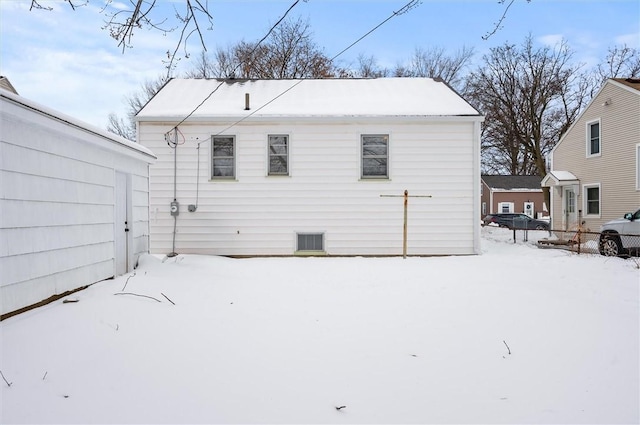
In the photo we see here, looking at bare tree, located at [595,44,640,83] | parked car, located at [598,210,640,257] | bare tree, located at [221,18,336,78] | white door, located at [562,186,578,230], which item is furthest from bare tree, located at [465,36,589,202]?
parked car, located at [598,210,640,257]

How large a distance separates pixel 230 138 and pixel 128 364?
792 centimetres

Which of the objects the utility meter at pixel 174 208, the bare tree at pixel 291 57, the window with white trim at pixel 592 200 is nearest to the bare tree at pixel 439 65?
the bare tree at pixel 291 57

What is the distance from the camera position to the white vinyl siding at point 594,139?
15534mm

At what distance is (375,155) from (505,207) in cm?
3068

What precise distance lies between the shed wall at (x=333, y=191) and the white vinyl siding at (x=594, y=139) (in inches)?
361

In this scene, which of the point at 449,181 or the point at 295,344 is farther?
the point at 449,181

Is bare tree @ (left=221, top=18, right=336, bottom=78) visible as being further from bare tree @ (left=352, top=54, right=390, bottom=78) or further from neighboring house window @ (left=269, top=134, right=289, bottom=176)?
neighboring house window @ (left=269, top=134, right=289, bottom=176)

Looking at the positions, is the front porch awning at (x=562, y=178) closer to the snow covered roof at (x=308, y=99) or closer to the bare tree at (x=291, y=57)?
the snow covered roof at (x=308, y=99)

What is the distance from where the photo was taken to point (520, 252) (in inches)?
433

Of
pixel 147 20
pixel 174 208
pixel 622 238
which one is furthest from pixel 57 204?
pixel 622 238

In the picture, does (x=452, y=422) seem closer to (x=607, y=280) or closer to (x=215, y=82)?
(x=607, y=280)

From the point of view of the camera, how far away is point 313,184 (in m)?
10.1

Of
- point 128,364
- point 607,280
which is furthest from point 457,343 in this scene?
point 607,280

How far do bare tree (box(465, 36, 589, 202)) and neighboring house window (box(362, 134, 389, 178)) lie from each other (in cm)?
2067
